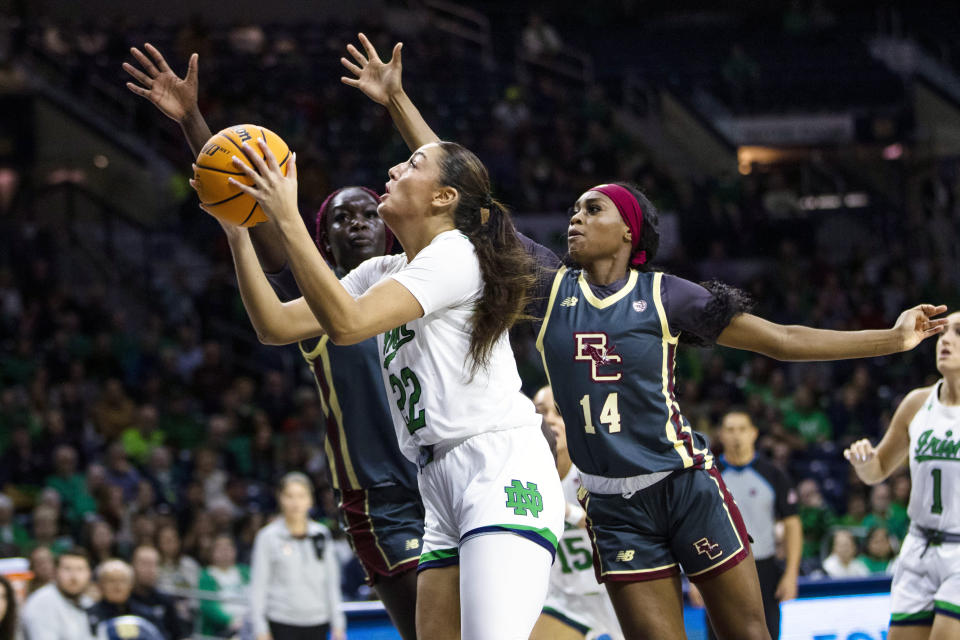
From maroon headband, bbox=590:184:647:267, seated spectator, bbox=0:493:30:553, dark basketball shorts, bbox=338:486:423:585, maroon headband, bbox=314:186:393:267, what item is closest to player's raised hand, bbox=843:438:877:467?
maroon headband, bbox=590:184:647:267

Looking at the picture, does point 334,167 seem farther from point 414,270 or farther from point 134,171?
point 414,270

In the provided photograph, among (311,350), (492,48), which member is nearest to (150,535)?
(311,350)

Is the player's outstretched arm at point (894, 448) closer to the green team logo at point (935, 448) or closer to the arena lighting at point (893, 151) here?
the green team logo at point (935, 448)

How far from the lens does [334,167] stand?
17.4 m

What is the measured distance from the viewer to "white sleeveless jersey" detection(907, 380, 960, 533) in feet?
18.6

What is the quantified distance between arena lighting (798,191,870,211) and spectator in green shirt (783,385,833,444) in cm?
640

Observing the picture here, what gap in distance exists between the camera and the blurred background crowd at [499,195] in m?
11.4

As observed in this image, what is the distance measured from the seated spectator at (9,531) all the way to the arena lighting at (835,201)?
13413 mm

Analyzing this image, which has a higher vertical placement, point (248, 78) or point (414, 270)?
point (248, 78)

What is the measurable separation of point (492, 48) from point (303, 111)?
5.16 m

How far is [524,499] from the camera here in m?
3.59

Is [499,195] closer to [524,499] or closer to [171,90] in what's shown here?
[171,90]

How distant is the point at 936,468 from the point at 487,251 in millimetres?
3050

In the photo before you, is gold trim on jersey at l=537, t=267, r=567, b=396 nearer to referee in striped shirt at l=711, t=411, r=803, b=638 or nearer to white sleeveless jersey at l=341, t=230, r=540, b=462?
white sleeveless jersey at l=341, t=230, r=540, b=462
